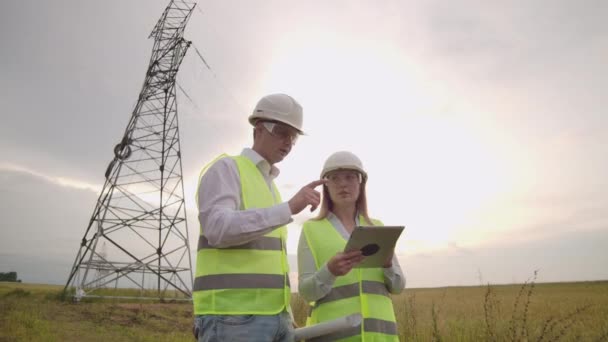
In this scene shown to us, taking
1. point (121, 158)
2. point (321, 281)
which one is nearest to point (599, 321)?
Result: point (321, 281)

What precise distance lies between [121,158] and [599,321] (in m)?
17.4

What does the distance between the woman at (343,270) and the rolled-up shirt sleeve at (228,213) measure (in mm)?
891

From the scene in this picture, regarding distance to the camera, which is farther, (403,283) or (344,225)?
(344,225)

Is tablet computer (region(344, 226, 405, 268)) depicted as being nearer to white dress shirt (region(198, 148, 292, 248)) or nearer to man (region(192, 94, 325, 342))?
man (region(192, 94, 325, 342))

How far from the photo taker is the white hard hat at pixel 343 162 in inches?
159

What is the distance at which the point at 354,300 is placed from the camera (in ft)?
11.9

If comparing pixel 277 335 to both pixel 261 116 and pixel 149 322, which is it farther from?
pixel 149 322

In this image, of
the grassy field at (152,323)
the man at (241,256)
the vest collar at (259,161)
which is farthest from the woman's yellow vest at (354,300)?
the grassy field at (152,323)

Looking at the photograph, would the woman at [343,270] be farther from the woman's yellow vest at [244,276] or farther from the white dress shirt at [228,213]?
the white dress shirt at [228,213]

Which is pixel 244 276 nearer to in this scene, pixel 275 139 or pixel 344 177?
pixel 275 139

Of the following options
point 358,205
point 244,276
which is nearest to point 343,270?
point 244,276

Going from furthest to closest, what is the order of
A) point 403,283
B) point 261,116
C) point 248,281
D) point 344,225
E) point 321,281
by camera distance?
point 344,225
point 403,283
point 321,281
point 261,116
point 248,281

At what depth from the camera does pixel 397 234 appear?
126 inches

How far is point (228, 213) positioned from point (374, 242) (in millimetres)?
1219
